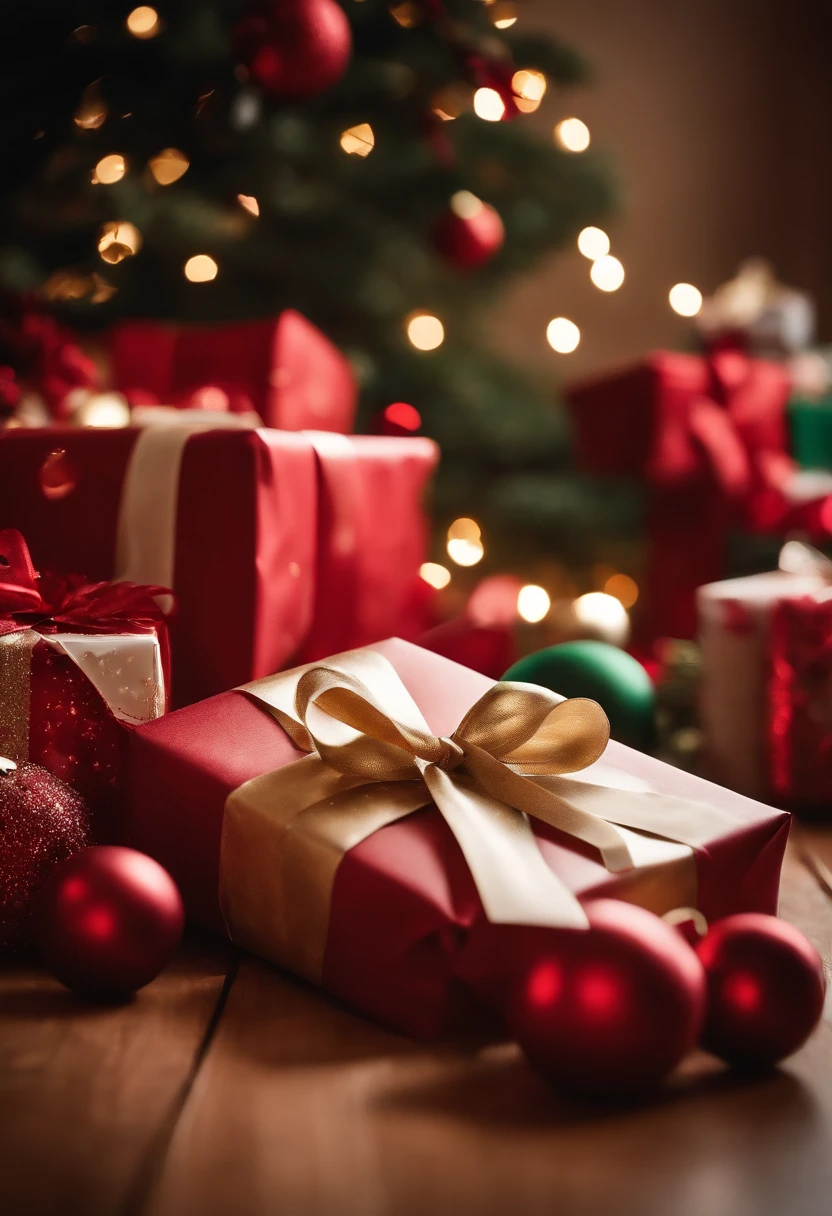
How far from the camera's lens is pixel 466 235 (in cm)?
156

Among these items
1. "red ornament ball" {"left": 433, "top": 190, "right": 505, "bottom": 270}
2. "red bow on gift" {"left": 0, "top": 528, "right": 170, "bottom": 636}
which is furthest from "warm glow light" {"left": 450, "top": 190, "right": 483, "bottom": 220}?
"red bow on gift" {"left": 0, "top": 528, "right": 170, "bottom": 636}

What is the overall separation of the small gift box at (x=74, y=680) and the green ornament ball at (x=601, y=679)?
0.38 meters

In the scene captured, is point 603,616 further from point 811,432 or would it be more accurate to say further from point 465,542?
point 811,432

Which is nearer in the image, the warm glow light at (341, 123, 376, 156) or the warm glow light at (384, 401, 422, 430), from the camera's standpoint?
the warm glow light at (384, 401, 422, 430)

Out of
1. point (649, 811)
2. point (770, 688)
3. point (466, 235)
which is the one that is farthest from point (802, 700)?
point (466, 235)

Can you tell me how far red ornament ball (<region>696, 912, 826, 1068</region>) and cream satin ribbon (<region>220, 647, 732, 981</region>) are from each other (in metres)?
0.09

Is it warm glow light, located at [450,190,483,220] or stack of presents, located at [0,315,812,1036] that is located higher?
warm glow light, located at [450,190,483,220]

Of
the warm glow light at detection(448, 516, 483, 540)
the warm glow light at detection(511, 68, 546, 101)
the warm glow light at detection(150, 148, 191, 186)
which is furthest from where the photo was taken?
the warm glow light at detection(448, 516, 483, 540)

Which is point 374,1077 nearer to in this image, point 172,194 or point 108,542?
point 108,542

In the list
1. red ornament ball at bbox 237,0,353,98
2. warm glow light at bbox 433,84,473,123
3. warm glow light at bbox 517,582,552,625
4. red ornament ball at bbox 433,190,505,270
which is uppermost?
warm glow light at bbox 433,84,473,123

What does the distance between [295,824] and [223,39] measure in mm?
1117

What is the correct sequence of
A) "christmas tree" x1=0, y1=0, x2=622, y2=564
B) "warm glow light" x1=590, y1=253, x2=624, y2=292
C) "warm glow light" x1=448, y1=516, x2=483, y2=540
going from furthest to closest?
1. "warm glow light" x1=448, y1=516, x2=483, y2=540
2. "warm glow light" x1=590, y1=253, x2=624, y2=292
3. "christmas tree" x1=0, y1=0, x2=622, y2=564

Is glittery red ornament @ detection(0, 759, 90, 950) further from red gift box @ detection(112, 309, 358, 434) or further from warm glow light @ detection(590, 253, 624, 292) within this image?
warm glow light @ detection(590, 253, 624, 292)

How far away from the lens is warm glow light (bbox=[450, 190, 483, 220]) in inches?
62.5
